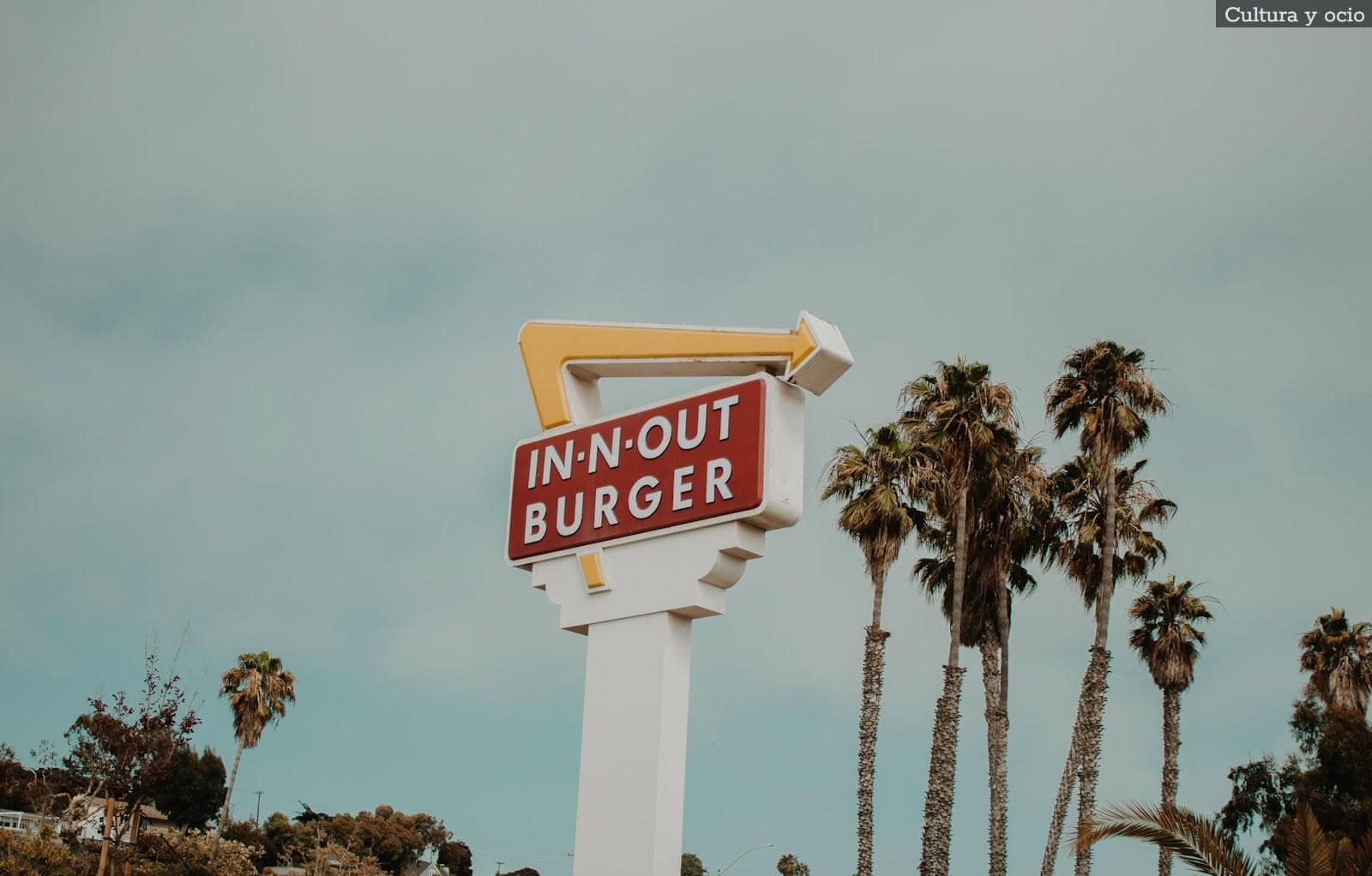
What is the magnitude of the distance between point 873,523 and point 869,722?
4.58 metres

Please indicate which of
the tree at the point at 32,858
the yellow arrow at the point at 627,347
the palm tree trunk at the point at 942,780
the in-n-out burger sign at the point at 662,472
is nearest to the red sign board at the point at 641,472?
the in-n-out burger sign at the point at 662,472

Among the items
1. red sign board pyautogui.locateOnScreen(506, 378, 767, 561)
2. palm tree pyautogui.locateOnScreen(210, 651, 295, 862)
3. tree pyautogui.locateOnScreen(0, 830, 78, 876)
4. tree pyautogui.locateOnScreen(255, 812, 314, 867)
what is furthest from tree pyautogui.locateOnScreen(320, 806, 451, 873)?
red sign board pyautogui.locateOnScreen(506, 378, 767, 561)

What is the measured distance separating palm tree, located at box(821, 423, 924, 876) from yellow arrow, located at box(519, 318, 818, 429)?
59.2 feet

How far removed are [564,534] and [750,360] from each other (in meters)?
2.81

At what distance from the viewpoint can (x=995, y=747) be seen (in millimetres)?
37312

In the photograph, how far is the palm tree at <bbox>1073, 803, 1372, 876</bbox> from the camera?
584 inches

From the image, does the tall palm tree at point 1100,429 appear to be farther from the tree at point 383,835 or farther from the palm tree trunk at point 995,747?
the tree at point 383,835

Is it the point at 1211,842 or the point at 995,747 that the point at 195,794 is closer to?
the point at 995,747

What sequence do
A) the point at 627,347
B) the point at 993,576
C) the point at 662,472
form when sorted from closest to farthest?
the point at 662,472
the point at 627,347
the point at 993,576

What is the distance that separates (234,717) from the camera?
54.2m

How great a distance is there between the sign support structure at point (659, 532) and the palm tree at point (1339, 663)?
118 ft

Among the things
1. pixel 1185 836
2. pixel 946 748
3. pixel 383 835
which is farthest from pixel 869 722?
pixel 383 835

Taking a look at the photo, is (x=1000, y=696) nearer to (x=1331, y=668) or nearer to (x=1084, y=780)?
(x=1084, y=780)

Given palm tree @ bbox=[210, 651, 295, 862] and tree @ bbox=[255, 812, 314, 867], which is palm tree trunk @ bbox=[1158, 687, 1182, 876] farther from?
tree @ bbox=[255, 812, 314, 867]
